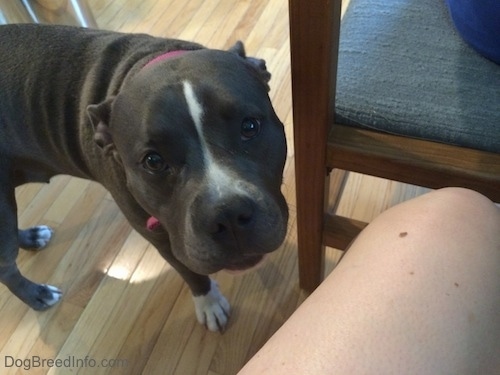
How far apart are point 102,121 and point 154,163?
6.1 inches

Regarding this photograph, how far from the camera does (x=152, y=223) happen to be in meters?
→ 1.00

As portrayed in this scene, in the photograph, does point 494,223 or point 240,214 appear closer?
point 494,223

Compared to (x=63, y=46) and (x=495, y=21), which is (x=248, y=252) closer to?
(x=495, y=21)

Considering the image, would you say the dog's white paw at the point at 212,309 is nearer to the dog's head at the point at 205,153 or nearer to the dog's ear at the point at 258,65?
the dog's head at the point at 205,153

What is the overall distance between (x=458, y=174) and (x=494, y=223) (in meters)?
0.13

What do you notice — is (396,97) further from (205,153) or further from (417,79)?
(205,153)

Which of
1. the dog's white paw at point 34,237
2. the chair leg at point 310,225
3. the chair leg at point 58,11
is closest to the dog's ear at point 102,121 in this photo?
the chair leg at point 310,225

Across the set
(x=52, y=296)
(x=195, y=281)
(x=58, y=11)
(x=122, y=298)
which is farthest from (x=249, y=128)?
(x=58, y=11)

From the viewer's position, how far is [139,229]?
1083mm

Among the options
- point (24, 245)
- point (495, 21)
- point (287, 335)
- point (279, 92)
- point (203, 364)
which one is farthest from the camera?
point (279, 92)

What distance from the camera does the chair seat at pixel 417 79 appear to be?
758 millimetres

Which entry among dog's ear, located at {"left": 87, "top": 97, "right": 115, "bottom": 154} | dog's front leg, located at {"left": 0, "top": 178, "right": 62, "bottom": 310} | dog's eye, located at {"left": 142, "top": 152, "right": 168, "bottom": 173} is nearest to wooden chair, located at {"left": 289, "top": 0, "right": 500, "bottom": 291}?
dog's eye, located at {"left": 142, "top": 152, "right": 168, "bottom": 173}

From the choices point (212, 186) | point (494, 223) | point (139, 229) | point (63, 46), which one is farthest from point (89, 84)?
point (494, 223)

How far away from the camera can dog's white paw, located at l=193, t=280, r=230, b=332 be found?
50.3 inches
